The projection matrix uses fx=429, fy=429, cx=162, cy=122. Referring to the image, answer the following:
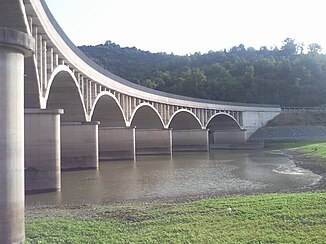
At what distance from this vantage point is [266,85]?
120m

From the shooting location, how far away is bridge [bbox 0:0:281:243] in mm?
10727

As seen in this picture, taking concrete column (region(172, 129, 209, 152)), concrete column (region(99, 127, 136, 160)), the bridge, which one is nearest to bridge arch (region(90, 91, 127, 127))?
the bridge

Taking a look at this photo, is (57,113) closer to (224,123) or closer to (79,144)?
(79,144)

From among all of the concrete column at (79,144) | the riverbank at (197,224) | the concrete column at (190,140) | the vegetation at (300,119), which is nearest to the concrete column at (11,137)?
the riverbank at (197,224)

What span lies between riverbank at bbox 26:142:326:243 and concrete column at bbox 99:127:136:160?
36418 mm

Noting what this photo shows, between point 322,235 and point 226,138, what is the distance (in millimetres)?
73927

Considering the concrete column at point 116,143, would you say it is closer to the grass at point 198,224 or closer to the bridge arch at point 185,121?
the bridge arch at point 185,121

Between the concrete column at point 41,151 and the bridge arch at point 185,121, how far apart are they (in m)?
44.6

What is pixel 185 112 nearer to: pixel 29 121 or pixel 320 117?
pixel 320 117

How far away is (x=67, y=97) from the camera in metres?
39.0

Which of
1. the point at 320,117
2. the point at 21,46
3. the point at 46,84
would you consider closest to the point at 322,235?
the point at 21,46

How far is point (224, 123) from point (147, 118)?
26311 millimetres

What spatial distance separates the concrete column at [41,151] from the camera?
80.4 ft

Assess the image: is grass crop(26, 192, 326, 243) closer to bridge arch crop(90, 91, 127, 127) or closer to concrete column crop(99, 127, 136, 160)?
bridge arch crop(90, 91, 127, 127)
